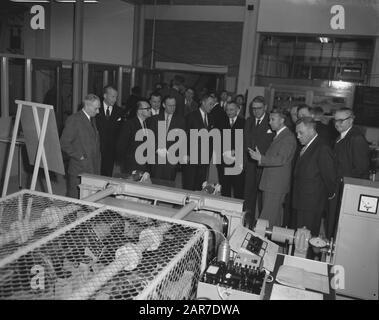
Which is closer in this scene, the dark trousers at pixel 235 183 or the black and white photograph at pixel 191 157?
the black and white photograph at pixel 191 157

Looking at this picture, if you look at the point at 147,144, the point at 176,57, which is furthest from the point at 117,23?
the point at 147,144

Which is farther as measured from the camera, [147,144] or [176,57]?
[176,57]

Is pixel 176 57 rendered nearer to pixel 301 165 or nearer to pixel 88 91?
pixel 88 91

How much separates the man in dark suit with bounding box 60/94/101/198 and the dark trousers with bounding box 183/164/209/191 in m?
1.47

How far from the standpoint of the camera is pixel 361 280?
3.04m

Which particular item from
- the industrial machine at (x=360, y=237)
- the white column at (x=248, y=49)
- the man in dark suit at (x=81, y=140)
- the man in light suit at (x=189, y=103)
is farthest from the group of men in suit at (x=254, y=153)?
the white column at (x=248, y=49)

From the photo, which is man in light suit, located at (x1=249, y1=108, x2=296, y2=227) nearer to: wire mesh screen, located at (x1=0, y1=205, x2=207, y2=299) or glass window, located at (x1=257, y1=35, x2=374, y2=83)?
wire mesh screen, located at (x1=0, y1=205, x2=207, y2=299)

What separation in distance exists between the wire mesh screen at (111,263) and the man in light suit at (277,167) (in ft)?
7.04

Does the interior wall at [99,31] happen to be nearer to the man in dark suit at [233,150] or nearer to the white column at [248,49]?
the white column at [248,49]

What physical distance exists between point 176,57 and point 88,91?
13.4ft

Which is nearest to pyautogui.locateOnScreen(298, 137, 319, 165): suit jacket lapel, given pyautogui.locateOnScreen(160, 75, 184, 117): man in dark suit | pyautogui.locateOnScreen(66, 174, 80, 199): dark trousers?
pyautogui.locateOnScreen(66, 174, 80, 199): dark trousers

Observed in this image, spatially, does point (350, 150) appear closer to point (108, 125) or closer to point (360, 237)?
point (360, 237)

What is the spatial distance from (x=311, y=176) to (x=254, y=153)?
0.69m

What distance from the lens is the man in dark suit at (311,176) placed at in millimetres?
3433
